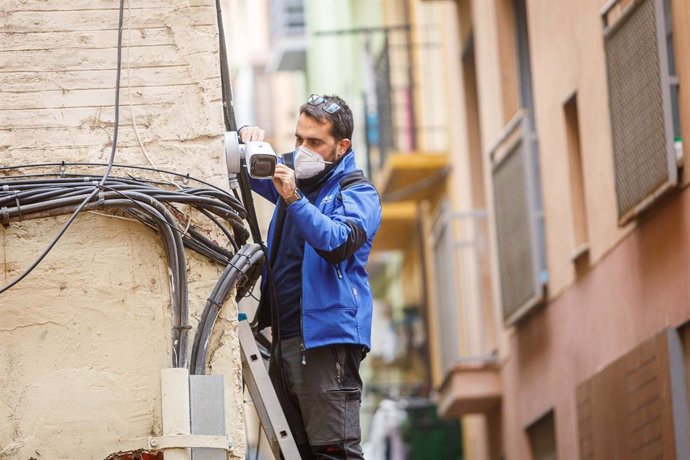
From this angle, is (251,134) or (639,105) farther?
(639,105)

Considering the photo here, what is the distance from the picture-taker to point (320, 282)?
23.7 feet

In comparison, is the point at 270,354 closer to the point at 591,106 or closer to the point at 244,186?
the point at 244,186

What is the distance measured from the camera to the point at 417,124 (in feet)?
62.6

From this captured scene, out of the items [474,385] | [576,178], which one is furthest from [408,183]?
[576,178]

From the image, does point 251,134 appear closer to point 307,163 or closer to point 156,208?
point 307,163

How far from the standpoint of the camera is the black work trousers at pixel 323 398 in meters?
7.11

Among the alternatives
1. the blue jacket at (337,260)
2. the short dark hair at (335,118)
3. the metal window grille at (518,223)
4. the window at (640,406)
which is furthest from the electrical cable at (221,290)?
the metal window grille at (518,223)

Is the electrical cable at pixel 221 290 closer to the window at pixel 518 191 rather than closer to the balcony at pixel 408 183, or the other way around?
the window at pixel 518 191

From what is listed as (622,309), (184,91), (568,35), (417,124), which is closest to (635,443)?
(622,309)

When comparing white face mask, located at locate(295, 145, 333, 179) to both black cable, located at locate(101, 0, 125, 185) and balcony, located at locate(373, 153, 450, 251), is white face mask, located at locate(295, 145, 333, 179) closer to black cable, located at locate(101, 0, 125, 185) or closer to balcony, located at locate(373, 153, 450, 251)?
black cable, located at locate(101, 0, 125, 185)

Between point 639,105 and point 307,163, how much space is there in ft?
10.3

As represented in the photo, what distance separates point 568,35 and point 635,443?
3.26 m

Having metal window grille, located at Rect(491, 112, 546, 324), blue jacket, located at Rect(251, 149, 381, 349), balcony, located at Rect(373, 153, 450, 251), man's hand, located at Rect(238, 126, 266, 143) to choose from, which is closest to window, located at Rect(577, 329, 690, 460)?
metal window grille, located at Rect(491, 112, 546, 324)

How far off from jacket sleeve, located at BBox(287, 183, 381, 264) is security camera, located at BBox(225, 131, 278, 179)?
19 cm
